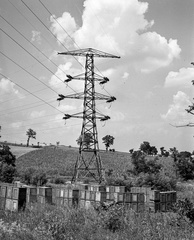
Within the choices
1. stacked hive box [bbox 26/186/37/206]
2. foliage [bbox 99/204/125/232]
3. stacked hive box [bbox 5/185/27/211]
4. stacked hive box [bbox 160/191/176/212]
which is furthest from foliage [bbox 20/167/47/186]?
foliage [bbox 99/204/125/232]

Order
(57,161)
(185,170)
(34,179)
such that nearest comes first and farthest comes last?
(34,179)
(185,170)
(57,161)

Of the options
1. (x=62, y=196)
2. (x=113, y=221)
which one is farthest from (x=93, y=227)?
(x=62, y=196)

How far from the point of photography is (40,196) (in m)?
20.6

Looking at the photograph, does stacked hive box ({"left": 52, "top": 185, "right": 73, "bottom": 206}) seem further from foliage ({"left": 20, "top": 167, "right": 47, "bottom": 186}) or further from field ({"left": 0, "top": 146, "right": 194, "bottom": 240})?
foliage ({"left": 20, "top": 167, "right": 47, "bottom": 186})

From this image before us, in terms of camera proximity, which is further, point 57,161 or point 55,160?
point 55,160

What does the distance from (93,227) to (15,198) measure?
6.79 meters

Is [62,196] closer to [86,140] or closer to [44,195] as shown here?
[44,195]

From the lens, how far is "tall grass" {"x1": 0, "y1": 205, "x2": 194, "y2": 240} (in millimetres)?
10888

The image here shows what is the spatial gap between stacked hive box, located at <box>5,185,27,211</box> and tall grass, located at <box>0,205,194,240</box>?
2.18m

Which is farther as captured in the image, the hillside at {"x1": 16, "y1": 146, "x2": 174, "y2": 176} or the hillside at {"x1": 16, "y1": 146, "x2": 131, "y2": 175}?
the hillside at {"x1": 16, "y1": 146, "x2": 131, "y2": 175}

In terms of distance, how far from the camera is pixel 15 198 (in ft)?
57.3

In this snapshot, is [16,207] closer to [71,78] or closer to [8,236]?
[8,236]

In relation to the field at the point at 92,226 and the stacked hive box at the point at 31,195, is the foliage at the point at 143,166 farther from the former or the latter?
the field at the point at 92,226

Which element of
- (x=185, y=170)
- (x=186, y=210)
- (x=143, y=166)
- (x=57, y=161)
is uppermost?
(x=57, y=161)
